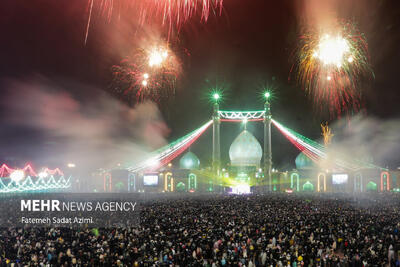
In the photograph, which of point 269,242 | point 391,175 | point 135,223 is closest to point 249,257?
point 269,242

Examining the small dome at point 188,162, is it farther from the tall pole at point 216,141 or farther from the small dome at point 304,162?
the small dome at point 304,162

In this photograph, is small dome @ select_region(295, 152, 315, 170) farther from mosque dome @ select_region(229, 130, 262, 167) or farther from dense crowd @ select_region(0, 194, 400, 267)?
dense crowd @ select_region(0, 194, 400, 267)

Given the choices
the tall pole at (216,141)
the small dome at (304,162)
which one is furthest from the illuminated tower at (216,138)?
the small dome at (304,162)

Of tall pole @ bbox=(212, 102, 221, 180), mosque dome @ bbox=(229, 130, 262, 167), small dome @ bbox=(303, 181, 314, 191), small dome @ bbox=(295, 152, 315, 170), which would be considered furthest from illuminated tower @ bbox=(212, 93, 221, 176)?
small dome @ bbox=(295, 152, 315, 170)

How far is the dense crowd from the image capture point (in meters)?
13.9

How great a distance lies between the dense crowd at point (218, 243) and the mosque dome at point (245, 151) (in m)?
56.3

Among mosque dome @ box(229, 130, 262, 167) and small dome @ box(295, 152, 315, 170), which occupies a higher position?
mosque dome @ box(229, 130, 262, 167)

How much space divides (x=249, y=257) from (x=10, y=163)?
64.7 metres

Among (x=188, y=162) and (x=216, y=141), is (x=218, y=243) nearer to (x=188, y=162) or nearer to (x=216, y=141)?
(x=216, y=141)

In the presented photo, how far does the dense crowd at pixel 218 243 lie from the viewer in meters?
13.9

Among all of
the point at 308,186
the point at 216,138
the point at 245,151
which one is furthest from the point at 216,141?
the point at 308,186

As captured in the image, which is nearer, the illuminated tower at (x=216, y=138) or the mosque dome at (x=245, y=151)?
the illuminated tower at (x=216, y=138)

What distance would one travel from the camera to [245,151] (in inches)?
3100

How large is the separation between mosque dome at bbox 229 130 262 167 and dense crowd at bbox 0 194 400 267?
5630 cm
